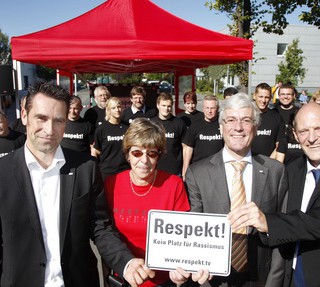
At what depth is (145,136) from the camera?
212cm

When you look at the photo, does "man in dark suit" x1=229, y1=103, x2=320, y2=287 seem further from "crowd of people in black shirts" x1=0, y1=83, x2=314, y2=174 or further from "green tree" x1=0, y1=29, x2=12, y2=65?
"green tree" x1=0, y1=29, x2=12, y2=65

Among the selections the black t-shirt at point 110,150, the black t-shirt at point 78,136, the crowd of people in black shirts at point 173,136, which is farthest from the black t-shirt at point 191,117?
the black t-shirt at point 78,136

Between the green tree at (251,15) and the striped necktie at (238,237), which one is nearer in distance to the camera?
the striped necktie at (238,237)

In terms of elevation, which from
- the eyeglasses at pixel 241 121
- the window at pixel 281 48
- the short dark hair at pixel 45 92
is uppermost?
the window at pixel 281 48

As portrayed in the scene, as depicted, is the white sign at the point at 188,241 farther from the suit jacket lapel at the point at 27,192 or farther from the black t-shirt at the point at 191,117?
the black t-shirt at the point at 191,117

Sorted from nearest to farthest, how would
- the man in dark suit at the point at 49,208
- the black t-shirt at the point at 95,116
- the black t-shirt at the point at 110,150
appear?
the man in dark suit at the point at 49,208, the black t-shirt at the point at 110,150, the black t-shirt at the point at 95,116

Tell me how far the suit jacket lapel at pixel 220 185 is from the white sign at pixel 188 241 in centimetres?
31

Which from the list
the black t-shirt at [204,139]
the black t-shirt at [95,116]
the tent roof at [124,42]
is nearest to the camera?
the tent roof at [124,42]

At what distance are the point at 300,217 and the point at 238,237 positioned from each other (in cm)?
39

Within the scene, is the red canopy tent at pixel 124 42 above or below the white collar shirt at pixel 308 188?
above

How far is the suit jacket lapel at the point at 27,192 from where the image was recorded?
1.62m

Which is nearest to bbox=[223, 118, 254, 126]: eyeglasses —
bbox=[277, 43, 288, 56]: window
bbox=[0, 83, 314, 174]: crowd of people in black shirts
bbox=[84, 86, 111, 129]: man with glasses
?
bbox=[0, 83, 314, 174]: crowd of people in black shirts

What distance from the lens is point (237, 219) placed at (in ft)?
5.50

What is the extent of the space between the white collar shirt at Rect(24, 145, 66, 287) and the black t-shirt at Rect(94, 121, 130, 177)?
284cm
